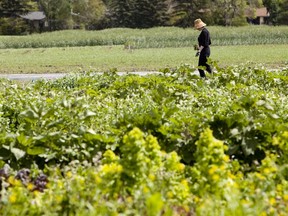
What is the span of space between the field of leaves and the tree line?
6435 centimetres

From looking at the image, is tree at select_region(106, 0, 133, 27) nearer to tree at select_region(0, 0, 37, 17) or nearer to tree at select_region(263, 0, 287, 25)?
tree at select_region(0, 0, 37, 17)

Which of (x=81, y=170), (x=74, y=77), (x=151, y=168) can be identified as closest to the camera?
(x=151, y=168)

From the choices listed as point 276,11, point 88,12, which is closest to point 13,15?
point 88,12

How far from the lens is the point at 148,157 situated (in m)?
4.59

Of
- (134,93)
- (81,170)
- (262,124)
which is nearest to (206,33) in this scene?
(134,93)

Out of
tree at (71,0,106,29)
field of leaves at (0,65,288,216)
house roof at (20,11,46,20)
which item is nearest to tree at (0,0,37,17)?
house roof at (20,11,46,20)

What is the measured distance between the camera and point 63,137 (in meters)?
5.61

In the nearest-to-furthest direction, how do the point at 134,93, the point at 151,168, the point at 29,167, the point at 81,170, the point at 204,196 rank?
the point at 204,196, the point at 151,168, the point at 81,170, the point at 29,167, the point at 134,93

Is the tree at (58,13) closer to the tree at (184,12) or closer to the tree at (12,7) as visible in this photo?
the tree at (12,7)

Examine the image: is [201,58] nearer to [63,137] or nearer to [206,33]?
[206,33]

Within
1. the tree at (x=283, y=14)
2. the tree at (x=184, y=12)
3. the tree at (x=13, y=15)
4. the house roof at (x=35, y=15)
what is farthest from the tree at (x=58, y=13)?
the tree at (x=283, y=14)

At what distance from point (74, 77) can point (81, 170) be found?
763 centimetres

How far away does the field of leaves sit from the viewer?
3.90m

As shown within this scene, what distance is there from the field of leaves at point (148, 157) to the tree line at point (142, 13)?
64351mm
